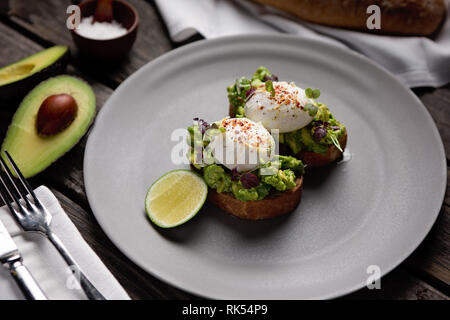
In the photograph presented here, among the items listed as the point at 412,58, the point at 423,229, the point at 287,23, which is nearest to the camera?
the point at 423,229

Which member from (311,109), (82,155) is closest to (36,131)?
(82,155)

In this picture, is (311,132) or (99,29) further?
(99,29)

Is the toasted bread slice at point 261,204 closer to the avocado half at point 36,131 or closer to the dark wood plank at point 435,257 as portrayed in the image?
the dark wood plank at point 435,257

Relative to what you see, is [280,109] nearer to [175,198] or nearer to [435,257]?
[175,198]
